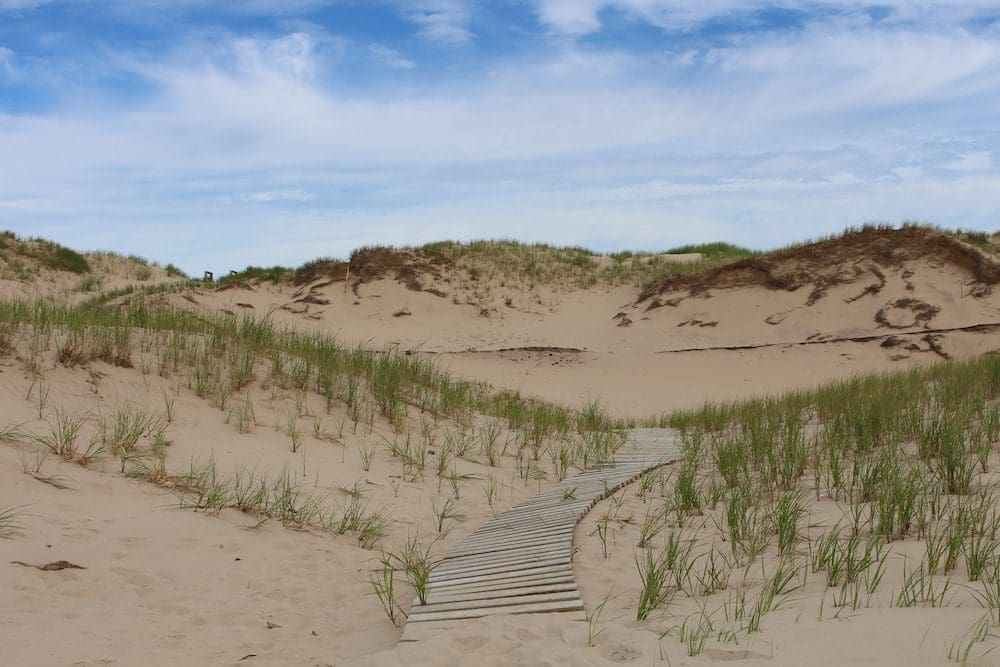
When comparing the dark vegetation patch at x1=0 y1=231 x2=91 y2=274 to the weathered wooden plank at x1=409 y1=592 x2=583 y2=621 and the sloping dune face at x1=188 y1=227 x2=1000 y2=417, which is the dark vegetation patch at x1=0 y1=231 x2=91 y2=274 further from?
the weathered wooden plank at x1=409 y1=592 x2=583 y2=621

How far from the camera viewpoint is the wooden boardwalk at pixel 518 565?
3.25 metres

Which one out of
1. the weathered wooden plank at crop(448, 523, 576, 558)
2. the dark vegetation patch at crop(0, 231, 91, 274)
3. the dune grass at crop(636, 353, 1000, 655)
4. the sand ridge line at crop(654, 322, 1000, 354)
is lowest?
the weathered wooden plank at crop(448, 523, 576, 558)

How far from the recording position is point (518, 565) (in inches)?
149

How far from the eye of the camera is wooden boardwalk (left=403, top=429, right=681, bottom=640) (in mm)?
3248

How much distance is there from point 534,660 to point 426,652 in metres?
0.46

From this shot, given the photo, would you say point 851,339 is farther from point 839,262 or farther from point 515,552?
point 515,552

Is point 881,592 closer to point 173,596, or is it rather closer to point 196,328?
point 173,596

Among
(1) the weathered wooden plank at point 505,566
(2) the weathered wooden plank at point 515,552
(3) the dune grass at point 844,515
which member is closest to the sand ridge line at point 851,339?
(3) the dune grass at point 844,515

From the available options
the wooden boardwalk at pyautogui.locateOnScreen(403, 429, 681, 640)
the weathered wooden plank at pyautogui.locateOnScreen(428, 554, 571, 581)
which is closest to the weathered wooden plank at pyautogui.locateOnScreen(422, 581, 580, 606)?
the wooden boardwalk at pyautogui.locateOnScreen(403, 429, 681, 640)

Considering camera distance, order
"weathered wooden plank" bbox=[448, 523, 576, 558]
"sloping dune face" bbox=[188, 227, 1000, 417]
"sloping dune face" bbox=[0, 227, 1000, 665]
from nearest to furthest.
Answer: "sloping dune face" bbox=[0, 227, 1000, 665]
"weathered wooden plank" bbox=[448, 523, 576, 558]
"sloping dune face" bbox=[188, 227, 1000, 417]

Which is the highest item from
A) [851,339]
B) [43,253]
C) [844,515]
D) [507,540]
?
[43,253]

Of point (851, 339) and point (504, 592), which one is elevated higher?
point (851, 339)

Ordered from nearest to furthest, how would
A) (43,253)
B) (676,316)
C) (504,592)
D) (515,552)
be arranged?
(504,592) → (515,552) → (676,316) → (43,253)

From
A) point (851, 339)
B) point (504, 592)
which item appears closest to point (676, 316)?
point (851, 339)
